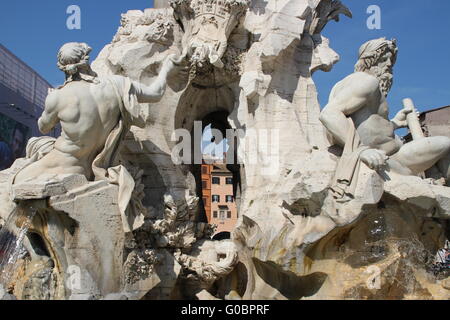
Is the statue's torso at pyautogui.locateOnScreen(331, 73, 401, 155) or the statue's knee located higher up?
the statue's torso at pyautogui.locateOnScreen(331, 73, 401, 155)

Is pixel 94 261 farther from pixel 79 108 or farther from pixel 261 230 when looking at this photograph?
pixel 261 230

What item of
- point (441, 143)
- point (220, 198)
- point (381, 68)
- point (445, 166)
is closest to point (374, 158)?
point (441, 143)

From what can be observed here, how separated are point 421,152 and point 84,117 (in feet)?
14.3

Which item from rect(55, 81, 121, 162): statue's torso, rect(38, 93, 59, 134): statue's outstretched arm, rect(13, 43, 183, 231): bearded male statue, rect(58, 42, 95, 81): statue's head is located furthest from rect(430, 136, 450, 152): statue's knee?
rect(38, 93, 59, 134): statue's outstretched arm

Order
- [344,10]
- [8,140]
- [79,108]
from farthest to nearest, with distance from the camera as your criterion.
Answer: [8,140] → [344,10] → [79,108]

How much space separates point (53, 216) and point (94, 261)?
727 millimetres

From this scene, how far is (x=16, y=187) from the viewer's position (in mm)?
6422

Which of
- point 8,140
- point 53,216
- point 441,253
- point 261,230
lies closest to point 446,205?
point 441,253

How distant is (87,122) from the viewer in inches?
272

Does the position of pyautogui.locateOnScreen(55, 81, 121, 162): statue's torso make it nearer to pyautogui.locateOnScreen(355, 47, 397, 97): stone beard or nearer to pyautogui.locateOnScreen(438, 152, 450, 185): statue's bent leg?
pyautogui.locateOnScreen(355, 47, 397, 97): stone beard

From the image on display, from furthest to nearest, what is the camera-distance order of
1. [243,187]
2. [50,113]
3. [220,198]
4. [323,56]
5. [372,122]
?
[220,198] → [323,56] → [243,187] → [372,122] → [50,113]

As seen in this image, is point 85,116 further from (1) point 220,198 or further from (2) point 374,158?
(1) point 220,198

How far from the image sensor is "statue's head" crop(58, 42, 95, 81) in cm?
710

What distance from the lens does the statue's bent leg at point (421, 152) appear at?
7.13m
